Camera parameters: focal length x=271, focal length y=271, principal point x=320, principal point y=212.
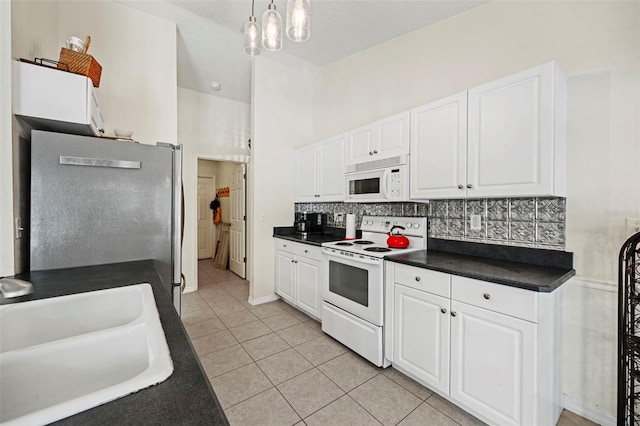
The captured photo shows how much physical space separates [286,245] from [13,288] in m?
2.49

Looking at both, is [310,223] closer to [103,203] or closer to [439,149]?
[439,149]

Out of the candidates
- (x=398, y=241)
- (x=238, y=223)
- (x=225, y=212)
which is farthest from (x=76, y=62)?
(x=225, y=212)

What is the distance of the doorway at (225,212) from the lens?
4750 millimetres

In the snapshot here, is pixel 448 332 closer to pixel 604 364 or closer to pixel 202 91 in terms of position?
pixel 604 364

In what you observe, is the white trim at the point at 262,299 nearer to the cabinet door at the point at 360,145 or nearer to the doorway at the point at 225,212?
the doorway at the point at 225,212

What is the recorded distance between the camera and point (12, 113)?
52.7 inches

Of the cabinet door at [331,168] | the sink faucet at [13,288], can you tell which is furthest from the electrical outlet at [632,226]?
the sink faucet at [13,288]

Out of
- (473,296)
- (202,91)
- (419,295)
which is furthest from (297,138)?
(473,296)

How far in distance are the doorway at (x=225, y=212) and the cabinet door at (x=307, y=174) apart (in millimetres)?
1303

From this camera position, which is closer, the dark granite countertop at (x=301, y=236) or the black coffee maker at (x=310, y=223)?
the dark granite countertop at (x=301, y=236)

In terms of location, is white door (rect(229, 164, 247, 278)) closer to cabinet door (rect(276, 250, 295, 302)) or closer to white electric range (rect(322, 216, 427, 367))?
cabinet door (rect(276, 250, 295, 302))

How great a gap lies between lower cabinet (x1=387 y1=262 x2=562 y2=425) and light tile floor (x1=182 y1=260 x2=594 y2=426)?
165 millimetres

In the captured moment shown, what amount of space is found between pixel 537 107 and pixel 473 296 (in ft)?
3.96

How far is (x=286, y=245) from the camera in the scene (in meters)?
3.43
